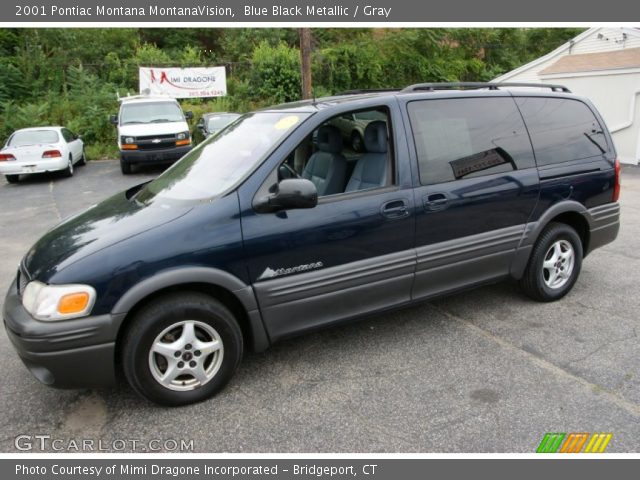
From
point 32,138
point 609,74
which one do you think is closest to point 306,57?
point 32,138

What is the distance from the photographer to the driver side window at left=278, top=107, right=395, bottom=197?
351 centimetres

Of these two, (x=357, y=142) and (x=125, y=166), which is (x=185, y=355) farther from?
(x=125, y=166)

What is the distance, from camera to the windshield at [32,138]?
1305 cm

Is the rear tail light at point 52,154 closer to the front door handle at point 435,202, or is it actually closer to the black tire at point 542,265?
the front door handle at point 435,202

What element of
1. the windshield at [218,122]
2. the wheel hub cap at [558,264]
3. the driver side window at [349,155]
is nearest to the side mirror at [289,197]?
the driver side window at [349,155]

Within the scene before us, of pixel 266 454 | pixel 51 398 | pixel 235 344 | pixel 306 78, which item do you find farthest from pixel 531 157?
pixel 306 78

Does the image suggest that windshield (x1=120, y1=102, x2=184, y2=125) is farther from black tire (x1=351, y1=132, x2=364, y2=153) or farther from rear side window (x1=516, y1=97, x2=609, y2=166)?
rear side window (x1=516, y1=97, x2=609, y2=166)

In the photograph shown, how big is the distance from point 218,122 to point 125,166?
3.31 meters

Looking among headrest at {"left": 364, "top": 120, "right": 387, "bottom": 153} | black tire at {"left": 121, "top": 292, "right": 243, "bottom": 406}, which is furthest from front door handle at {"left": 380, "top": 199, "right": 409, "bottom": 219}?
black tire at {"left": 121, "top": 292, "right": 243, "bottom": 406}

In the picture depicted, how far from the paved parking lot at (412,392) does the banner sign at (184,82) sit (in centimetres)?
1856

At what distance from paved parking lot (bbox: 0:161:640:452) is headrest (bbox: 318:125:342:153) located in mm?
1379

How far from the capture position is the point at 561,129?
4.23 meters

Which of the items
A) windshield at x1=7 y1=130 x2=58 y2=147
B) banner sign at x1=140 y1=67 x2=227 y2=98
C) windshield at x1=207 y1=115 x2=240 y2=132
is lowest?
windshield at x1=7 y1=130 x2=58 y2=147

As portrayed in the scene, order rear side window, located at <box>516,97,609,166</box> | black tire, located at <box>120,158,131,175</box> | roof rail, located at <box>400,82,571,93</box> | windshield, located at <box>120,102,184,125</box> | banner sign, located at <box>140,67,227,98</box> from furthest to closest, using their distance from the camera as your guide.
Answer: banner sign, located at <box>140,67,227,98</box> → windshield, located at <box>120,102,184,125</box> → black tire, located at <box>120,158,131,175</box> → rear side window, located at <box>516,97,609,166</box> → roof rail, located at <box>400,82,571,93</box>
